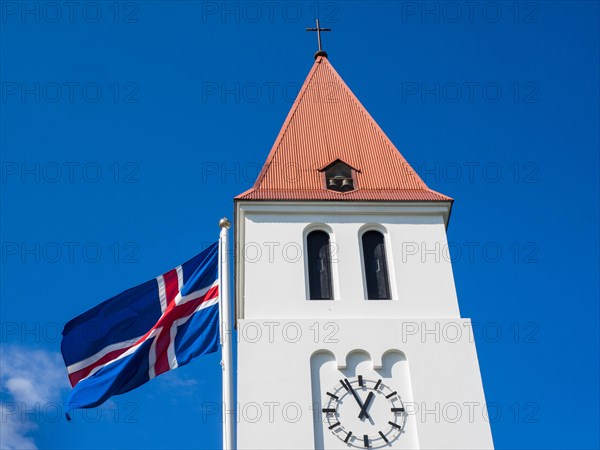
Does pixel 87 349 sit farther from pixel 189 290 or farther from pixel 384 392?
pixel 384 392

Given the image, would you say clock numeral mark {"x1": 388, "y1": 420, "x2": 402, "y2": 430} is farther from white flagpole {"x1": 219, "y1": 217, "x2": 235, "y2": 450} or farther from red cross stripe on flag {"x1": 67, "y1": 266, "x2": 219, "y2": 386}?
red cross stripe on flag {"x1": 67, "y1": 266, "x2": 219, "y2": 386}

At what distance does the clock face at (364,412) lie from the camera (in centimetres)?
1759

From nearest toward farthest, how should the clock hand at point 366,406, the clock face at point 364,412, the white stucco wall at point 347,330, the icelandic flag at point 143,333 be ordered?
the icelandic flag at point 143,333 → the clock face at point 364,412 → the white stucco wall at point 347,330 → the clock hand at point 366,406

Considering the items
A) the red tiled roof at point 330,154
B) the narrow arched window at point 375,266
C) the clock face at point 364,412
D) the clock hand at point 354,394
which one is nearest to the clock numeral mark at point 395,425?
the clock face at point 364,412

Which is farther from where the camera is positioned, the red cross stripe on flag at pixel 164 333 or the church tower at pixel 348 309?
the church tower at pixel 348 309

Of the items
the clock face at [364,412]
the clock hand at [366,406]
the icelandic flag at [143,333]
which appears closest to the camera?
the icelandic flag at [143,333]

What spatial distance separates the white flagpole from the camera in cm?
1521

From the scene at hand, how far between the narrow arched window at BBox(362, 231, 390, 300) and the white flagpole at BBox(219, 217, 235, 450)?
3.92 metres

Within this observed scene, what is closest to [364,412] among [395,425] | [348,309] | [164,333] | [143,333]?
[395,425]

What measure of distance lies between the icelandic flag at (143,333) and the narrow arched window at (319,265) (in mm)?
2732

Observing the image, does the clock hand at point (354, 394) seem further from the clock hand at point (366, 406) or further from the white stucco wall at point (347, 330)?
the white stucco wall at point (347, 330)

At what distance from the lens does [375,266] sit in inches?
818

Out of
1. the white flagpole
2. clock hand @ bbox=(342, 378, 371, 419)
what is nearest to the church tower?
clock hand @ bbox=(342, 378, 371, 419)

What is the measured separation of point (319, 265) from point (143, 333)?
463 centimetres
